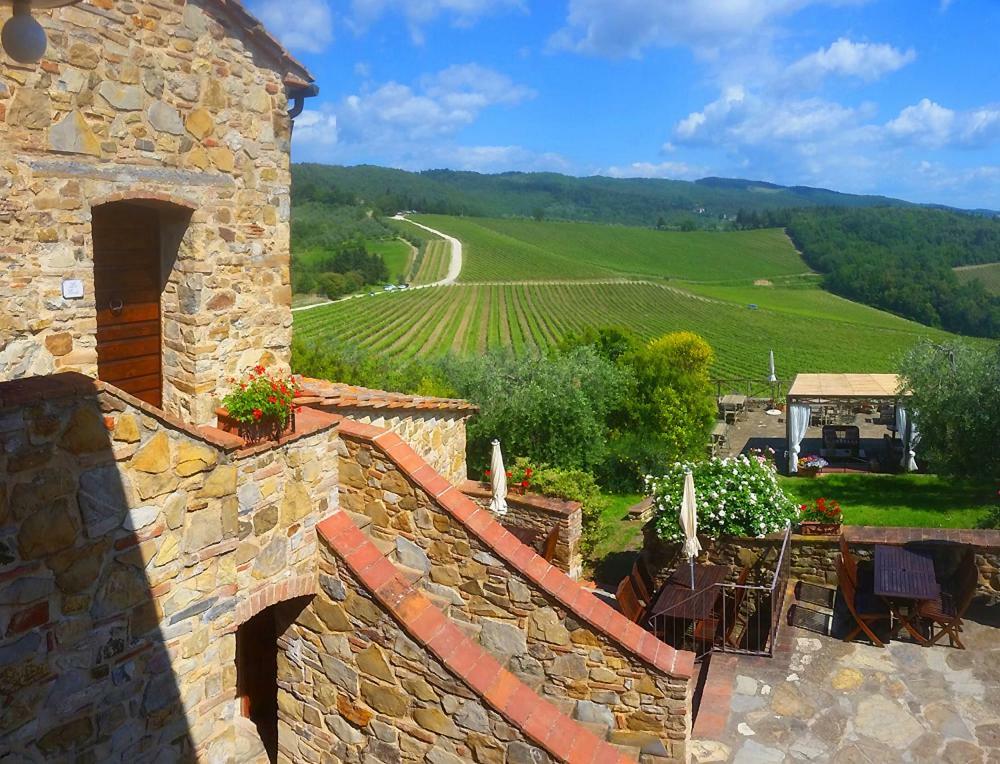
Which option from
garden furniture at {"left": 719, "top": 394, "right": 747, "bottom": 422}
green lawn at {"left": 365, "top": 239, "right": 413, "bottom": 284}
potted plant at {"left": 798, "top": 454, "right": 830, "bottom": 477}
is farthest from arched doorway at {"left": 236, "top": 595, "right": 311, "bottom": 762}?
green lawn at {"left": 365, "top": 239, "right": 413, "bottom": 284}

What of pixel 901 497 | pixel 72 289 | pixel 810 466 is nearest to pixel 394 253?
pixel 810 466

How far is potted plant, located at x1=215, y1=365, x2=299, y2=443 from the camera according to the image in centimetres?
589

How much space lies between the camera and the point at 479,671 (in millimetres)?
5473

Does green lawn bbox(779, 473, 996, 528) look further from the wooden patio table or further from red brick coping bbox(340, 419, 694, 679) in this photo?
red brick coping bbox(340, 419, 694, 679)

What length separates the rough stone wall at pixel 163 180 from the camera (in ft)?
17.5

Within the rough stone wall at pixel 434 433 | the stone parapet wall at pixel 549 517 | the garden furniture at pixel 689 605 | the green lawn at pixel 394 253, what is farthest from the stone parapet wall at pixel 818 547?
the green lawn at pixel 394 253

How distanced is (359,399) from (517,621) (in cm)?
346

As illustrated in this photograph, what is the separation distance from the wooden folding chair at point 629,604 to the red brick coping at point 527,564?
197 centimetres

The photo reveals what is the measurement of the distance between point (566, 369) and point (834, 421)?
13.4 meters

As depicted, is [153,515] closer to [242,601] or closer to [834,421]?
[242,601]

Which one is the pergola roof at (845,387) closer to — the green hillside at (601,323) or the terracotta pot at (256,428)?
the green hillside at (601,323)

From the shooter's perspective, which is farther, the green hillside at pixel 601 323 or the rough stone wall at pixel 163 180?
the green hillside at pixel 601 323

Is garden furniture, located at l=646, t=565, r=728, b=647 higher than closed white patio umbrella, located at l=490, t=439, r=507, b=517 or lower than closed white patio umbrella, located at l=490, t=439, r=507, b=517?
lower

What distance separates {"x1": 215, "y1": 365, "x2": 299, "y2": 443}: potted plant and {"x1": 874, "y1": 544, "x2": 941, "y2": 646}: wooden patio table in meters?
6.14
